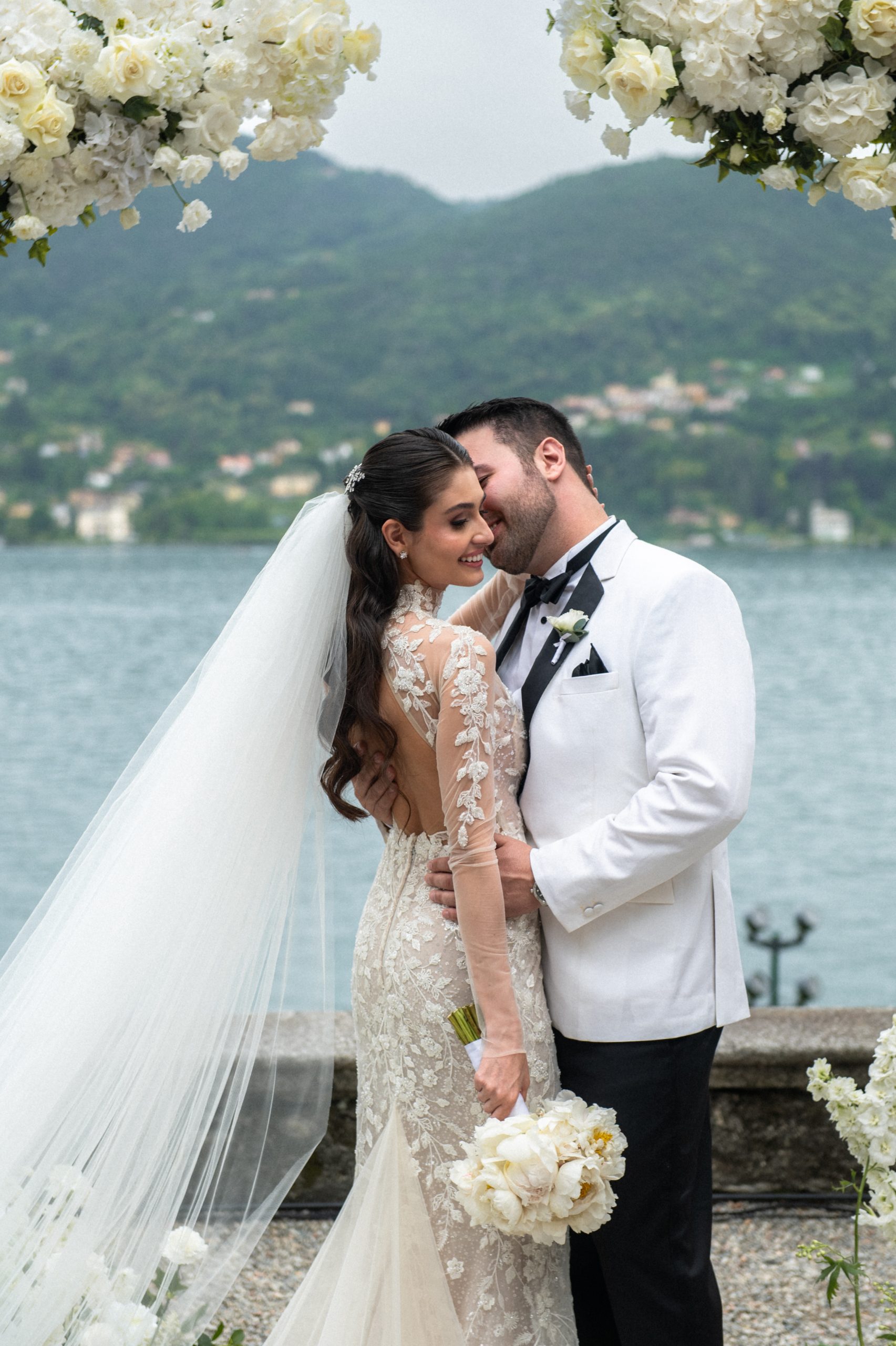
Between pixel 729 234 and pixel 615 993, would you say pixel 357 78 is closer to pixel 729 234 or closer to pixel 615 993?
pixel 615 993

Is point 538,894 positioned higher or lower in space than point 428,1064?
higher

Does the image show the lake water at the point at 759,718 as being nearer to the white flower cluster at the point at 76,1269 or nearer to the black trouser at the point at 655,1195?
the black trouser at the point at 655,1195

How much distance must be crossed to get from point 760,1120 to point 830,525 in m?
24.5

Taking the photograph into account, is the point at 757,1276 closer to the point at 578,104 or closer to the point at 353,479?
the point at 353,479

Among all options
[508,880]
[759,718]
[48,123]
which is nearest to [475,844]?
[508,880]

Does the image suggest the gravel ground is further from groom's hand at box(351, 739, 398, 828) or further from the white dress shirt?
the white dress shirt

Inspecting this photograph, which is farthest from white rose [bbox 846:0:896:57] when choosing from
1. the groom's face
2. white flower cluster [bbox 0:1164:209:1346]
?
white flower cluster [bbox 0:1164:209:1346]

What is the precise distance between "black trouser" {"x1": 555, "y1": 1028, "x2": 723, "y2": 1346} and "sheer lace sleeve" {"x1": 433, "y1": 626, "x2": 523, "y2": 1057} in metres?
0.29

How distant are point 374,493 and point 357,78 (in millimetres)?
774

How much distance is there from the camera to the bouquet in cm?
229

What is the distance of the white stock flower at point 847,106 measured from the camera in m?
2.20

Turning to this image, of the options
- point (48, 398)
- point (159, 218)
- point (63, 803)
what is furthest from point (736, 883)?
point (48, 398)

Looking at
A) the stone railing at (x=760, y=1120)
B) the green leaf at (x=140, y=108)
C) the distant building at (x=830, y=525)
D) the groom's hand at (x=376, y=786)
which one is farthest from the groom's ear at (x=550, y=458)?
the distant building at (x=830, y=525)

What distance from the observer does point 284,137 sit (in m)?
2.38
